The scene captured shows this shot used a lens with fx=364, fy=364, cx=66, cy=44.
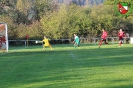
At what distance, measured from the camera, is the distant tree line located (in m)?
68.9

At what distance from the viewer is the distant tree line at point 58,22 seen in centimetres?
6888

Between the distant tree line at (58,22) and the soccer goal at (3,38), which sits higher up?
the distant tree line at (58,22)

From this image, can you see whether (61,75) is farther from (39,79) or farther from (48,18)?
(48,18)

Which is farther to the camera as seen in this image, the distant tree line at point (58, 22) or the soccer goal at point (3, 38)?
the distant tree line at point (58, 22)

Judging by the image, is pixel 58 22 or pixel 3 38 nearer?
pixel 3 38

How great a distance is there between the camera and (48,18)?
7562 centimetres

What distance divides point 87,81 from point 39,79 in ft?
6.01

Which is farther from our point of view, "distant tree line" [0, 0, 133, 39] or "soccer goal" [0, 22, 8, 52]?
"distant tree line" [0, 0, 133, 39]

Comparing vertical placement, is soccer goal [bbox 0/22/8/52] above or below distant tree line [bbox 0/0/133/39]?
below

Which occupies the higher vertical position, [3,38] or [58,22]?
[58,22]

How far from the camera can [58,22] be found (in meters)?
72.3

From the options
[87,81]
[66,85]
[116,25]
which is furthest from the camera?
[116,25]

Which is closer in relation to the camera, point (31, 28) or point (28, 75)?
point (28, 75)

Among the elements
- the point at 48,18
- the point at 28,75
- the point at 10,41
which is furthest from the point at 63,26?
the point at 28,75
